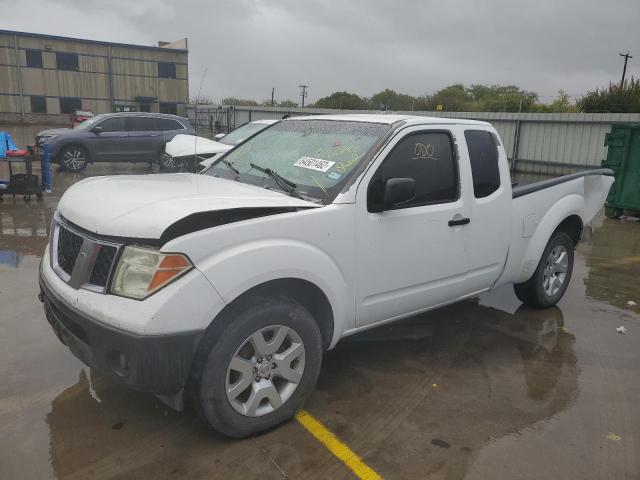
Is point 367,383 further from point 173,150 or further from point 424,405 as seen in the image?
point 173,150

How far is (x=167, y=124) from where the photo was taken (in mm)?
16156

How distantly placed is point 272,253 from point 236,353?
554 mm

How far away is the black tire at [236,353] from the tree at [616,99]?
2253 cm

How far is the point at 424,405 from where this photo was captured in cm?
345

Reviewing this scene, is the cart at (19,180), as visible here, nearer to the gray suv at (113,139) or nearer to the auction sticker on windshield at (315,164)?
the gray suv at (113,139)

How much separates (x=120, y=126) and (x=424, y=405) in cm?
1435

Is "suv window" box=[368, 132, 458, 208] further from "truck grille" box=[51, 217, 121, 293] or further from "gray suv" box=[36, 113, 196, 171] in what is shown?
"gray suv" box=[36, 113, 196, 171]

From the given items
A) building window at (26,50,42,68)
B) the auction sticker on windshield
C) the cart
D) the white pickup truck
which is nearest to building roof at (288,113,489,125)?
the white pickup truck

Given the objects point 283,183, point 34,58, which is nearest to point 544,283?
point 283,183

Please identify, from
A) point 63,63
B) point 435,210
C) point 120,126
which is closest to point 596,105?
point 120,126

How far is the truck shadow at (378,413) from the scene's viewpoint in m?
2.82

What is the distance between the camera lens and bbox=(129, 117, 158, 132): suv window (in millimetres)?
15672

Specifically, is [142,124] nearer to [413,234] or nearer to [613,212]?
[613,212]

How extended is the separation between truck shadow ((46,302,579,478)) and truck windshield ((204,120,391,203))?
4.55ft
